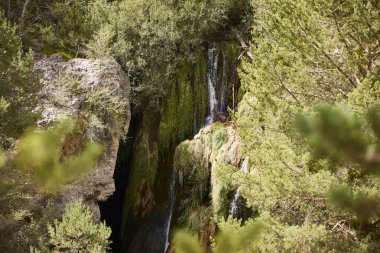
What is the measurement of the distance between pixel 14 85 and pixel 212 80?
29.3 ft

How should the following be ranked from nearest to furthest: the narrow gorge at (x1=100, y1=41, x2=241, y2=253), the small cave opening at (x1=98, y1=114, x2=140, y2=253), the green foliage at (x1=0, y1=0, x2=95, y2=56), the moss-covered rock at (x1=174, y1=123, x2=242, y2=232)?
1. the moss-covered rock at (x1=174, y1=123, x2=242, y2=232)
2. the green foliage at (x1=0, y1=0, x2=95, y2=56)
3. the narrow gorge at (x1=100, y1=41, x2=241, y2=253)
4. the small cave opening at (x1=98, y1=114, x2=140, y2=253)

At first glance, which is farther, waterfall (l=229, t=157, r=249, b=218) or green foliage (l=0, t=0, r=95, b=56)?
green foliage (l=0, t=0, r=95, b=56)

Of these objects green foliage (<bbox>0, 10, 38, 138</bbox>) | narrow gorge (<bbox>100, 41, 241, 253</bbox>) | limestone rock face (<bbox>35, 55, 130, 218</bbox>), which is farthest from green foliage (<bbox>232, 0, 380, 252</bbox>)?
narrow gorge (<bbox>100, 41, 241, 253</bbox>)

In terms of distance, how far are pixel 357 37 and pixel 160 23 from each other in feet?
35.3

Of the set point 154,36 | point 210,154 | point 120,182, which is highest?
point 154,36

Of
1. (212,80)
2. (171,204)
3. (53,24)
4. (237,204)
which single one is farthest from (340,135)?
(53,24)

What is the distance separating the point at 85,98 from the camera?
1223 centimetres

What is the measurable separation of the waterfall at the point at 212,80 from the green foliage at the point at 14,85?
312 inches

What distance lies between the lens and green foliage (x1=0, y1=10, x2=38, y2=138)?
883cm

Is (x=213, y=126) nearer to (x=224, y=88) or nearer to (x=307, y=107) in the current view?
(x=224, y=88)

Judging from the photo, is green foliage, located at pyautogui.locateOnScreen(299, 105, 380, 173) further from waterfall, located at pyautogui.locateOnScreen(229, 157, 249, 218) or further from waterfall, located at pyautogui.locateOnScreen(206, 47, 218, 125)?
waterfall, located at pyautogui.locateOnScreen(206, 47, 218, 125)

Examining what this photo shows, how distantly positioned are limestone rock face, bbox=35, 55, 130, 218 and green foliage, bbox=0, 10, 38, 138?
1.84 metres

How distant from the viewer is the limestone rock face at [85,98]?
37.7 ft

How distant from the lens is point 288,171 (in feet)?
21.2
